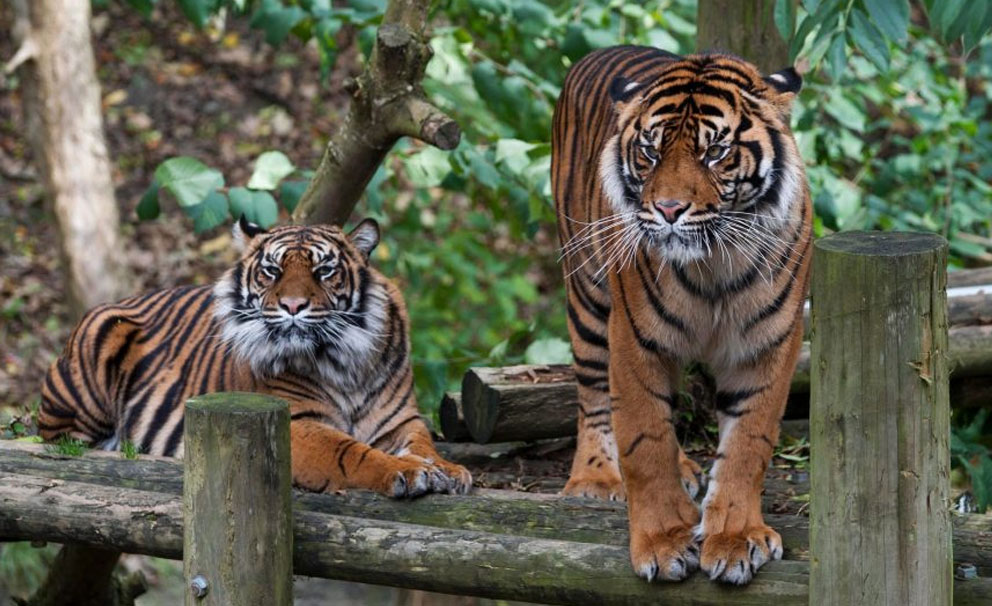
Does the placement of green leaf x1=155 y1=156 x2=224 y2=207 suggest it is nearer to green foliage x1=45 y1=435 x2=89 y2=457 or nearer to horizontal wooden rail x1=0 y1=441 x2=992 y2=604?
green foliage x1=45 y1=435 x2=89 y2=457

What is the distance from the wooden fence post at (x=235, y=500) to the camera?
2.98 meters

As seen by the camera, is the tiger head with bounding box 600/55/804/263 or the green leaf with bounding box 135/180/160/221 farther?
the green leaf with bounding box 135/180/160/221

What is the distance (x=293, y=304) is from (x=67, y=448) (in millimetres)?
765

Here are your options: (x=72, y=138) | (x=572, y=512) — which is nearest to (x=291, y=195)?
(x=572, y=512)

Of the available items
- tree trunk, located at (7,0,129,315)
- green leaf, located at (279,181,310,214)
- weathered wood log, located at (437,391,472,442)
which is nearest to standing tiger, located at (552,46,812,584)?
weathered wood log, located at (437,391,472,442)

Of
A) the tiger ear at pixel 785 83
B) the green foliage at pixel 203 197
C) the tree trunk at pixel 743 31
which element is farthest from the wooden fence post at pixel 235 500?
the tree trunk at pixel 743 31

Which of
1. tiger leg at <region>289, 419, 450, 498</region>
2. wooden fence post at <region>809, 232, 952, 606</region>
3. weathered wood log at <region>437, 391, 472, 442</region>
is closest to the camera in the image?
wooden fence post at <region>809, 232, 952, 606</region>

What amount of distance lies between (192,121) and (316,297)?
6674 millimetres

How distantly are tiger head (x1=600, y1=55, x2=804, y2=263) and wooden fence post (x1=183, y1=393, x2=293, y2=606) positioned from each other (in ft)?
3.08

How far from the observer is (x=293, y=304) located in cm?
382

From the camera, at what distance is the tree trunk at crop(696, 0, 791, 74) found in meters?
4.51

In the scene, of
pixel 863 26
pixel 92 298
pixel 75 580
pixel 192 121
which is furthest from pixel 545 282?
pixel 863 26

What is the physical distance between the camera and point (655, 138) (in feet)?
9.81

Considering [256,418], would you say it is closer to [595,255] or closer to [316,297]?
[316,297]
